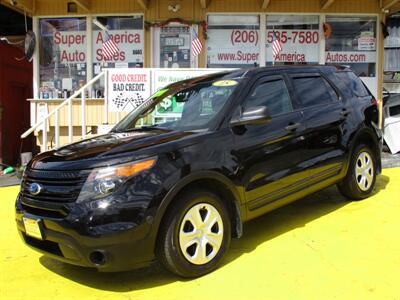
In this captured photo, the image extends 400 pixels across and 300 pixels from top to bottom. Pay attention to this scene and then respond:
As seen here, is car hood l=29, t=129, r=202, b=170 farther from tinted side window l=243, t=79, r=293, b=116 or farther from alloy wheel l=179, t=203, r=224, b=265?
tinted side window l=243, t=79, r=293, b=116

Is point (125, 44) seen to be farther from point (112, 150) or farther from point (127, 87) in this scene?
point (112, 150)

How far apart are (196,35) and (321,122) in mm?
6179

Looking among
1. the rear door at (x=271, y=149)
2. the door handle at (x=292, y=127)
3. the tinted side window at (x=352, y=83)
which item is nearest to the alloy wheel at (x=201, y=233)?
the rear door at (x=271, y=149)

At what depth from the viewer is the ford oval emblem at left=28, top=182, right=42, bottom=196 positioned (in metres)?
3.94

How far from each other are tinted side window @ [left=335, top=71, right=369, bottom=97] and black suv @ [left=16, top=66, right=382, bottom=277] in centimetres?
50

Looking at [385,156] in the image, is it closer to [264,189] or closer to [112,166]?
[264,189]

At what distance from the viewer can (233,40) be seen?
1100cm

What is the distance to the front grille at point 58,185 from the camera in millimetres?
3686

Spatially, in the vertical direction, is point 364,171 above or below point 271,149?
below

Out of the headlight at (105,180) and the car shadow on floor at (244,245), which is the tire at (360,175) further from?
the headlight at (105,180)

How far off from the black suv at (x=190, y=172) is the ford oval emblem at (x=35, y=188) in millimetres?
19

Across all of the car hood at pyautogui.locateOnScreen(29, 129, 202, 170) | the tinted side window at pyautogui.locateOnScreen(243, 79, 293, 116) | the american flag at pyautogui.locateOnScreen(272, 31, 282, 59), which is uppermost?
the american flag at pyautogui.locateOnScreen(272, 31, 282, 59)

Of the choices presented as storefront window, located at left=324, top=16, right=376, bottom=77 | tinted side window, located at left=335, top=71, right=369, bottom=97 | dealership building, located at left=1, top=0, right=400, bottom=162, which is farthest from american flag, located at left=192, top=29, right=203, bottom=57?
tinted side window, located at left=335, top=71, right=369, bottom=97

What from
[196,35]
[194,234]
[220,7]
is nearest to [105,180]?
[194,234]
